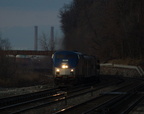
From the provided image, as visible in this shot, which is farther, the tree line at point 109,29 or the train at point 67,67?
the tree line at point 109,29

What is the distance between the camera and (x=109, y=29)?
6228 centimetres

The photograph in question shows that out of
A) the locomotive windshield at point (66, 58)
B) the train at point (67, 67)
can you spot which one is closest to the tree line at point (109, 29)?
the train at point (67, 67)

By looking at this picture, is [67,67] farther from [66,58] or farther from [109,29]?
[109,29]

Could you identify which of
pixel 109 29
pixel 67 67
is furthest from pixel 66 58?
pixel 109 29

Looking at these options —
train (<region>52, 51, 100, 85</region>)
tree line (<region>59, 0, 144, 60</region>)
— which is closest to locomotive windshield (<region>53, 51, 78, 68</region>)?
train (<region>52, 51, 100, 85</region>)

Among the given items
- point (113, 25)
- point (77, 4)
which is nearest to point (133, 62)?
point (113, 25)

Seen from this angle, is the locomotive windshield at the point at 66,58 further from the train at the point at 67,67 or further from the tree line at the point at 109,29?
the tree line at the point at 109,29

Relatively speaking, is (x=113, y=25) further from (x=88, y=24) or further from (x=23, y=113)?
(x=23, y=113)

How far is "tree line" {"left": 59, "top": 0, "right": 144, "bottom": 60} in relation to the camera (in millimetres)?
58594

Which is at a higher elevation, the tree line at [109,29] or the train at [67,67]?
the tree line at [109,29]

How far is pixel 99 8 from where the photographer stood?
74.6 metres

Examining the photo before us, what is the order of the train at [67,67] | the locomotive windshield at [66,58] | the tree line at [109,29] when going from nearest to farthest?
the train at [67,67], the locomotive windshield at [66,58], the tree line at [109,29]

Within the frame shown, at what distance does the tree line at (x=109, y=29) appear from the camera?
5859 cm

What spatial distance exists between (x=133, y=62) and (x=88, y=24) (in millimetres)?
18531
